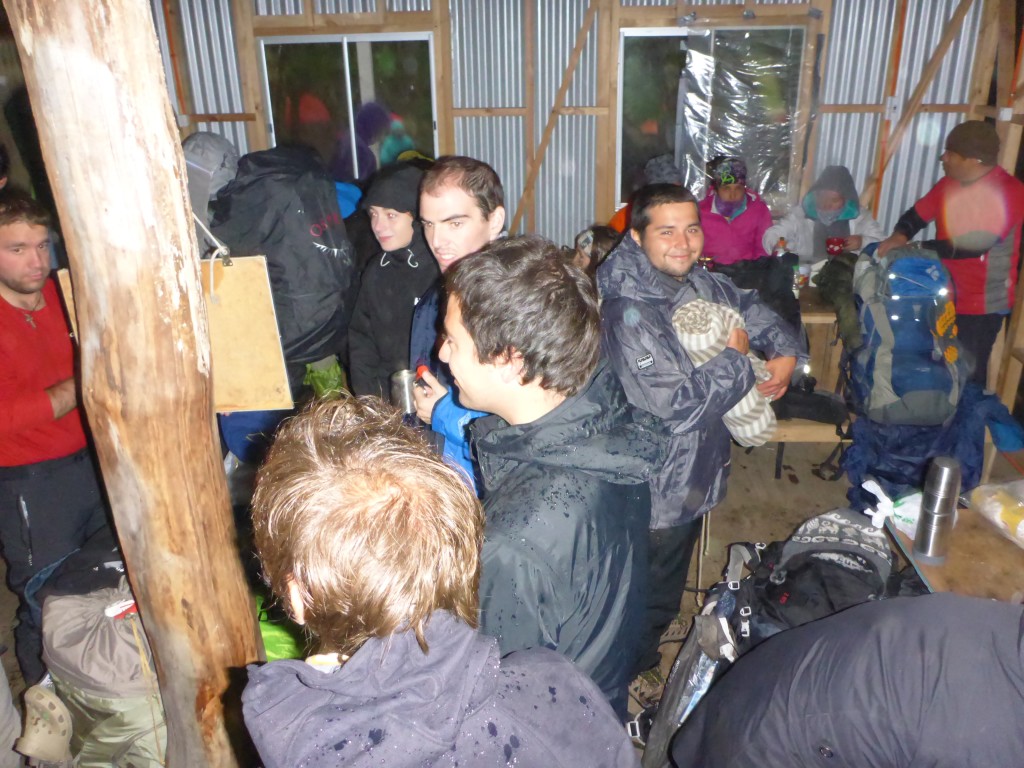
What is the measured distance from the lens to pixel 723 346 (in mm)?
3078

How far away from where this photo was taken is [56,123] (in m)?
1.54

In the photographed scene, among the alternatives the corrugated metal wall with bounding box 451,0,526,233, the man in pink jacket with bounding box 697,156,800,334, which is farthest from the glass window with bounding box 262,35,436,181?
the man in pink jacket with bounding box 697,156,800,334

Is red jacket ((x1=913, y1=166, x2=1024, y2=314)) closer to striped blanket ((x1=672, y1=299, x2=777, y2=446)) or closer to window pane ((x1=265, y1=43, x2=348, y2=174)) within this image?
striped blanket ((x1=672, y1=299, x2=777, y2=446))

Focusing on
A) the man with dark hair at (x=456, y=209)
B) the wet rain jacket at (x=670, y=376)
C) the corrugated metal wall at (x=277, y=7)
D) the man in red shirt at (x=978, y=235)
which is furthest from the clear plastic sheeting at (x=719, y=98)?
the man with dark hair at (x=456, y=209)

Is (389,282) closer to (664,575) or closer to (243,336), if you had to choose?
(243,336)

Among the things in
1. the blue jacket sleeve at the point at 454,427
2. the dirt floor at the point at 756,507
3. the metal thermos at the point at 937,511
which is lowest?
the dirt floor at the point at 756,507

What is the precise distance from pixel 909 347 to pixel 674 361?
2560 mm

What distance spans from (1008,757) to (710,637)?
1.54m

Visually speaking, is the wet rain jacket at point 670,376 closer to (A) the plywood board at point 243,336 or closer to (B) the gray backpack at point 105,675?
(A) the plywood board at point 243,336

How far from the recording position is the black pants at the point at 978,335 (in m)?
5.58

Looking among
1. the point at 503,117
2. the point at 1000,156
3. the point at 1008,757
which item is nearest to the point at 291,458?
the point at 1008,757

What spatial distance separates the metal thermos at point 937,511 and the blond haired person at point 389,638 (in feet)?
6.45

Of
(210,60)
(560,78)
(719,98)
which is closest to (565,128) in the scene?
(560,78)

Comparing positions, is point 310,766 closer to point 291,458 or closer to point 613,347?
point 291,458
